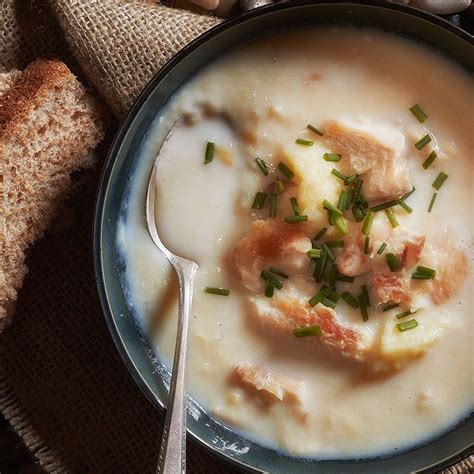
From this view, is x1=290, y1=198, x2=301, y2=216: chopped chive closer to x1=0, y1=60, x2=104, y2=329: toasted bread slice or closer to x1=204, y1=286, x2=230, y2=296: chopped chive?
x1=204, y1=286, x2=230, y2=296: chopped chive

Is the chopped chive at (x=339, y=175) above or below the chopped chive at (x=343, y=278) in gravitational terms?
above

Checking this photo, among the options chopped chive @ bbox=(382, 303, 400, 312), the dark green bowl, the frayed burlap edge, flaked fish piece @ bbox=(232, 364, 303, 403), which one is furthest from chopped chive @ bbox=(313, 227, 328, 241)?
the frayed burlap edge

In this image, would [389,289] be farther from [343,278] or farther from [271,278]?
[271,278]

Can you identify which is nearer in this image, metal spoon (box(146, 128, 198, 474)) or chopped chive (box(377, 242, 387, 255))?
metal spoon (box(146, 128, 198, 474))

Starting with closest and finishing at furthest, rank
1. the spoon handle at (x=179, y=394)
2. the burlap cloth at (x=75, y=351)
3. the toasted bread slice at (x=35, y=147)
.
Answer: the spoon handle at (x=179, y=394) → the toasted bread slice at (x=35, y=147) → the burlap cloth at (x=75, y=351)

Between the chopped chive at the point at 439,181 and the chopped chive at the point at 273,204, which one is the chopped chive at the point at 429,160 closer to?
the chopped chive at the point at 439,181

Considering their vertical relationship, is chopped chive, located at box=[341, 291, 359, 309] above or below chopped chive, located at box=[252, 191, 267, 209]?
below

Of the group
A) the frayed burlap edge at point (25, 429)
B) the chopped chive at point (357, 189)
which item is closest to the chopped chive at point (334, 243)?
the chopped chive at point (357, 189)

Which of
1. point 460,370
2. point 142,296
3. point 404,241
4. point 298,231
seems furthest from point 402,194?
point 142,296
